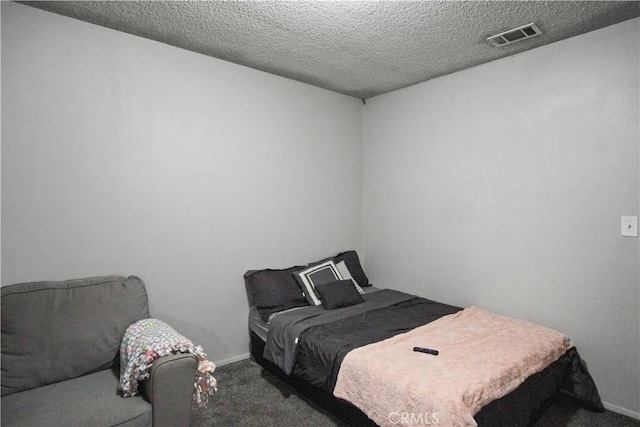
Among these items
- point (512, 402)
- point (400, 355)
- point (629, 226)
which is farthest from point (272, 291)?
point (629, 226)

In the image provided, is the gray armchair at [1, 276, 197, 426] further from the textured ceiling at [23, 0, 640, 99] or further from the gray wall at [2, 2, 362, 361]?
the textured ceiling at [23, 0, 640, 99]

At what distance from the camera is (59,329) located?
202 centimetres

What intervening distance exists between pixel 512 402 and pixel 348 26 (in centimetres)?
242

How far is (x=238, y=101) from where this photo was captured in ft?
10.2

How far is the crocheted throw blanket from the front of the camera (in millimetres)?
1815

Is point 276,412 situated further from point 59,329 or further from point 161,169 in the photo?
point 161,169

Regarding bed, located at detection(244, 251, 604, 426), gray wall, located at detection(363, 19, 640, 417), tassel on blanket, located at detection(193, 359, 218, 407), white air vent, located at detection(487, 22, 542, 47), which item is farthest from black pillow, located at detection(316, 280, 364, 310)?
white air vent, located at detection(487, 22, 542, 47)

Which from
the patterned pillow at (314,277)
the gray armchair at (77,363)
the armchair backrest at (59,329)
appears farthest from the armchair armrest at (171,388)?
the patterned pillow at (314,277)

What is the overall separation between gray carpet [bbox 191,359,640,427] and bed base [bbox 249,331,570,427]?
6 cm

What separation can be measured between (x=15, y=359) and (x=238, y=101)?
2.31 metres

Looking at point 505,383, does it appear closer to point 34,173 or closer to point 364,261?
point 364,261

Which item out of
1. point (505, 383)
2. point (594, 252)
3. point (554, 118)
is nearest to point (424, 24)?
point (554, 118)

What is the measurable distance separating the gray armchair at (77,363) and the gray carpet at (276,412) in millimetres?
551

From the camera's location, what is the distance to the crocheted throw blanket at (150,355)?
71.5 inches
